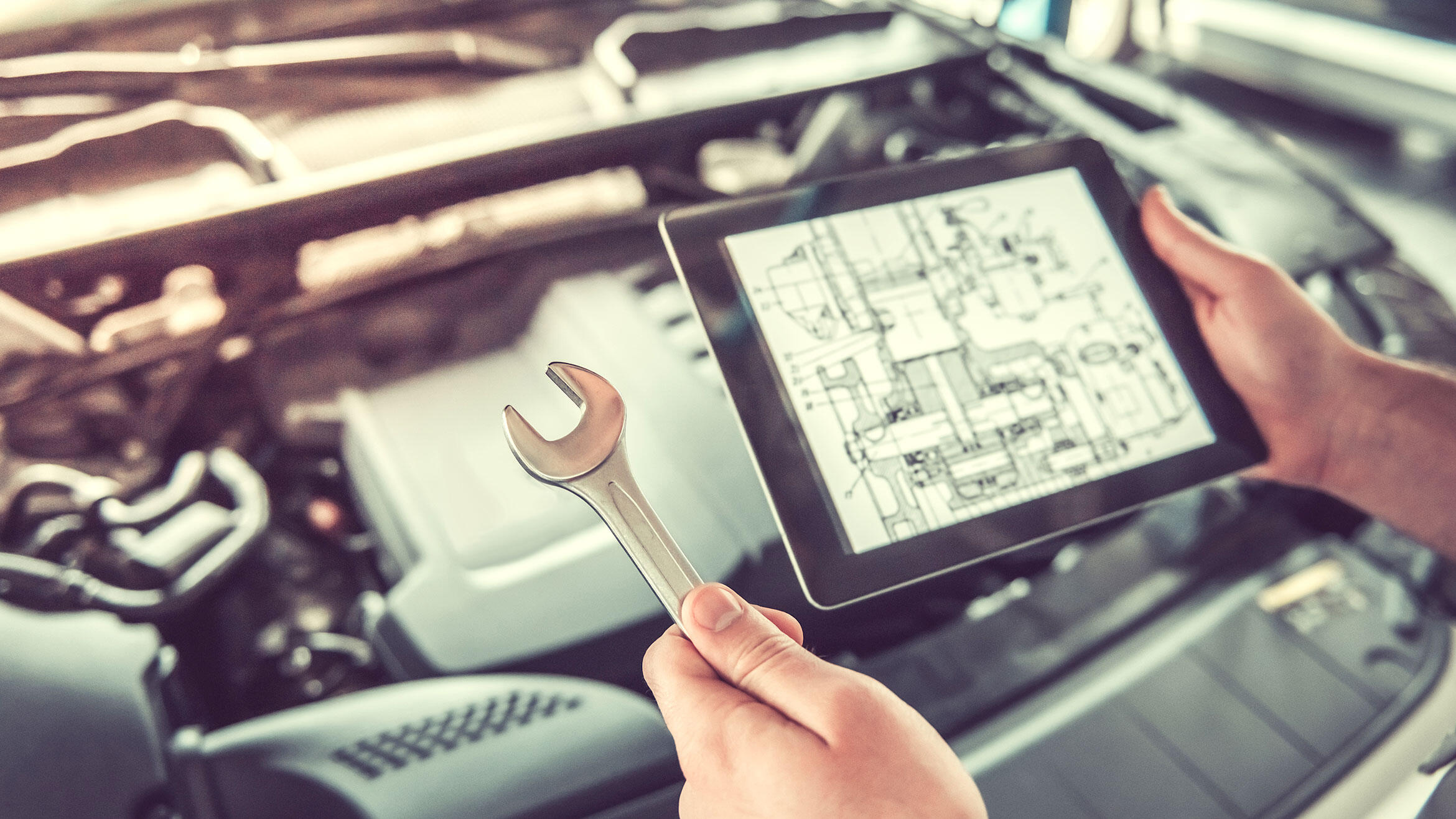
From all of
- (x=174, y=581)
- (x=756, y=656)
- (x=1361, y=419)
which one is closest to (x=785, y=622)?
(x=756, y=656)

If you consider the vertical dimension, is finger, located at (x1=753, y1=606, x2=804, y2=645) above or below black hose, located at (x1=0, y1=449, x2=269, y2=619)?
below

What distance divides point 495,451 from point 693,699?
0.45m

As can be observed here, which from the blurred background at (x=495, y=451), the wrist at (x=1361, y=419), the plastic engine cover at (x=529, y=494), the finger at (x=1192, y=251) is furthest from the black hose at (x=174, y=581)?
the wrist at (x=1361, y=419)

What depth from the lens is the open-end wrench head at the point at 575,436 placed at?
1.81 ft

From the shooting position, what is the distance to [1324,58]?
320 centimetres

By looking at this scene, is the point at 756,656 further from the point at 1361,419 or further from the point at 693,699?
the point at 1361,419

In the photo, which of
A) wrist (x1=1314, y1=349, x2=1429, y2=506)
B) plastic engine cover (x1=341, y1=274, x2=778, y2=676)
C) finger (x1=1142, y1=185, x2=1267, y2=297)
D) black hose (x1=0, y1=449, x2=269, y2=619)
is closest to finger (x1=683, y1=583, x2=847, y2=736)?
plastic engine cover (x1=341, y1=274, x2=778, y2=676)

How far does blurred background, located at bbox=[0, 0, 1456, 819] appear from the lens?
2.15 ft

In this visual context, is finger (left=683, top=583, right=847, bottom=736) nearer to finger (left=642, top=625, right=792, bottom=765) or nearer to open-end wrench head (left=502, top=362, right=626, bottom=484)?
finger (left=642, top=625, right=792, bottom=765)

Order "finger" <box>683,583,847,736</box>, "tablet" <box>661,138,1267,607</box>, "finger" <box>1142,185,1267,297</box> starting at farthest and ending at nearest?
"finger" <box>1142,185,1267,297</box>, "tablet" <box>661,138,1267,607</box>, "finger" <box>683,583,847,736</box>

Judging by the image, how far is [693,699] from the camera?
19.5 inches

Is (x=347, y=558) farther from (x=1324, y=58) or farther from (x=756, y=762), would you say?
(x=1324, y=58)

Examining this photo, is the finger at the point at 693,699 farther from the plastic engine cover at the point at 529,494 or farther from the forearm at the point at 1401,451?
the forearm at the point at 1401,451

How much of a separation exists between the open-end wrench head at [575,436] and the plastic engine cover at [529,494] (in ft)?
0.46
